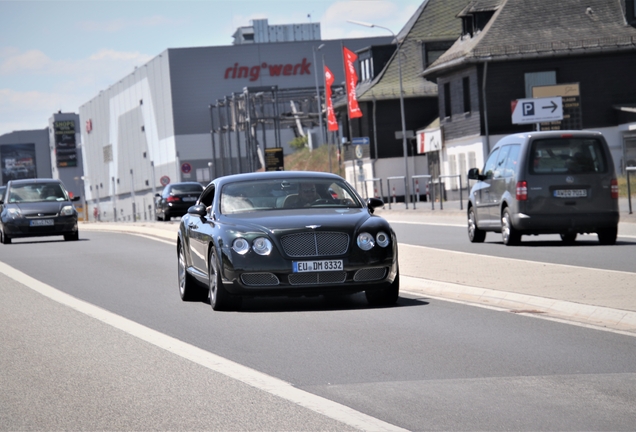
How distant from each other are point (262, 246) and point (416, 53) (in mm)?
62265

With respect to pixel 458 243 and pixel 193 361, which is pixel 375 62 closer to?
pixel 458 243

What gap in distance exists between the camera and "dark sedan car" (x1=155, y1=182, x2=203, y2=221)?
168 feet

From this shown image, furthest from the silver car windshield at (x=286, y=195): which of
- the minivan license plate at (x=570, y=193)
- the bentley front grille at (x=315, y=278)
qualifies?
the minivan license plate at (x=570, y=193)

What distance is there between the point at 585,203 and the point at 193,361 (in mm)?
13334

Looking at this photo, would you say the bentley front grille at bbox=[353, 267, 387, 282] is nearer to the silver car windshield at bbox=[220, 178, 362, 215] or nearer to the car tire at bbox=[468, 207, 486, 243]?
the silver car windshield at bbox=[220, 178, 362, 215]

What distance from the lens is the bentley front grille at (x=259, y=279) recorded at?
11938mm

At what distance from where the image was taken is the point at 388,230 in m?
12.2

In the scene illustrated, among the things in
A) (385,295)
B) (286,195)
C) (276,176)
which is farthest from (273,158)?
(385,295)

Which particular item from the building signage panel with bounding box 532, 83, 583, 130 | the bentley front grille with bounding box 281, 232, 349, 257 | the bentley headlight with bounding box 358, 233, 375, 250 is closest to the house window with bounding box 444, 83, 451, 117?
the building signage panel with bounding box 532, 83, 583, 130

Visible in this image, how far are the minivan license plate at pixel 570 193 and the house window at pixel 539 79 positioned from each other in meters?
34.2

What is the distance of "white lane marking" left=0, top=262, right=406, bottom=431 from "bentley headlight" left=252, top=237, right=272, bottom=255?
4.66 ft

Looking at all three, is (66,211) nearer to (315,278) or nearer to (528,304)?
(315,278)

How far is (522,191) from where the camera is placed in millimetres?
21031

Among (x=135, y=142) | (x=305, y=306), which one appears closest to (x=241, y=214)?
(x=305, y=306)
